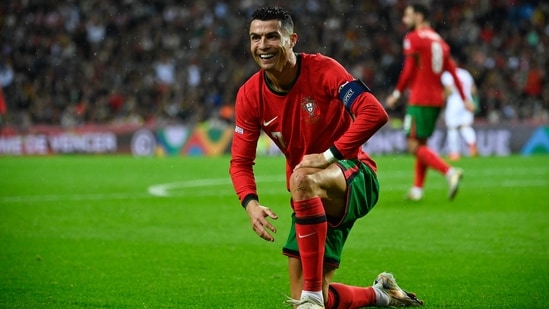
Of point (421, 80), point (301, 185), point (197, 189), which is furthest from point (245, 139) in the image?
point (197, 189)

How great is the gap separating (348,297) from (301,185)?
0.91 m

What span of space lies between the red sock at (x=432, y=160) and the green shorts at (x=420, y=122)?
0.99 feet

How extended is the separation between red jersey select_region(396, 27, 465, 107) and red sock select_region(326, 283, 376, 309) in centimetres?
683

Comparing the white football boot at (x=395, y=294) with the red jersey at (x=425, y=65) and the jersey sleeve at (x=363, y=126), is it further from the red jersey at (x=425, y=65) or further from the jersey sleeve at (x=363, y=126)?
the red jersey at (x=425, y=65)

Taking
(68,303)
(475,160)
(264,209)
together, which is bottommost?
(475,160)

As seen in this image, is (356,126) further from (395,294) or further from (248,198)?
(395,294)

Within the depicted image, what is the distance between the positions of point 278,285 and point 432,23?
21711mm

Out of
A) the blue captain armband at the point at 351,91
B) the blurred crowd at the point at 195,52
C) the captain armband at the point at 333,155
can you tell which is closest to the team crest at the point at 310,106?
the blue captain armband at the point at 351,91

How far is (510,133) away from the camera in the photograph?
2294cm

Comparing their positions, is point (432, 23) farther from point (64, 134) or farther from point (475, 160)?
point (64, 134)

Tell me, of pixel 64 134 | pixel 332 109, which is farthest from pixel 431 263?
pixel 64 134

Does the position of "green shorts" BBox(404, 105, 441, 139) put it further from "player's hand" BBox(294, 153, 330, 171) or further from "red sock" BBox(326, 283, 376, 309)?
"player's hand" BBox(294, 153, 330, 171)

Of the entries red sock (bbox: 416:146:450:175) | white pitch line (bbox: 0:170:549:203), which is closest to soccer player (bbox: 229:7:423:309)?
red sock (bbox: 416:146:450:175)

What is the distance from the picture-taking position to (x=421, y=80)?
41.1ft
